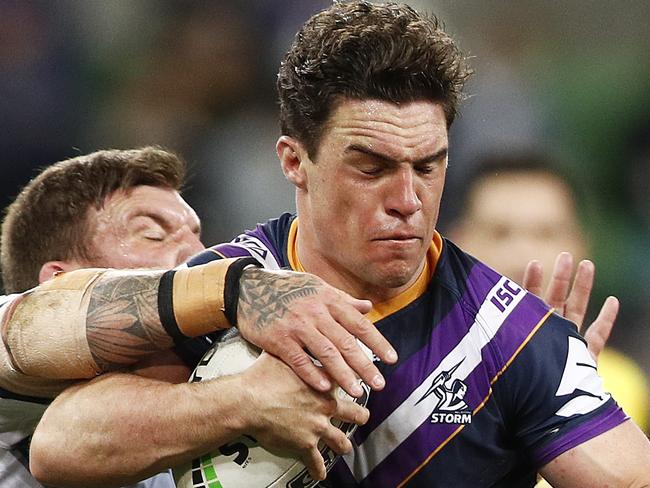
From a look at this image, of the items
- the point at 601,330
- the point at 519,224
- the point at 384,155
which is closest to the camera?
the point at 384,155

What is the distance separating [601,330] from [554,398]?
847 mm

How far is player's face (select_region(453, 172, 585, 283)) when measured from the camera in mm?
4160

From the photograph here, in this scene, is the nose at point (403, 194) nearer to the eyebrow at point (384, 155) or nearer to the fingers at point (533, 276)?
the eyebrow at point (384, 155)

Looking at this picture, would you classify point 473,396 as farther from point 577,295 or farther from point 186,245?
point 186,245

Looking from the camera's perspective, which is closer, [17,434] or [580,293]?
[17,434]

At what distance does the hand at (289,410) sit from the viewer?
1879 mm

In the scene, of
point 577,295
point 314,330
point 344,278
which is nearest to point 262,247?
point 344,278

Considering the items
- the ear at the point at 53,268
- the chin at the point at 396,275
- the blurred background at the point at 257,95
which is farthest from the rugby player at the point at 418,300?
the blurred background at the point at 257,95

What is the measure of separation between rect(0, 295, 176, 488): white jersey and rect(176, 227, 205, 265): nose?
0.72m

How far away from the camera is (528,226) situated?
4.26 metres

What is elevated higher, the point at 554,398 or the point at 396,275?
the point at 396,275

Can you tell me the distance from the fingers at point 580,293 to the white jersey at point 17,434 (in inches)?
51.4

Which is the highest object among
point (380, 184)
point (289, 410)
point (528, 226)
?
point (380, 184)

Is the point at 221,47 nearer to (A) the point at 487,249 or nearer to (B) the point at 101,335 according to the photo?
(A) the point at 487,249
